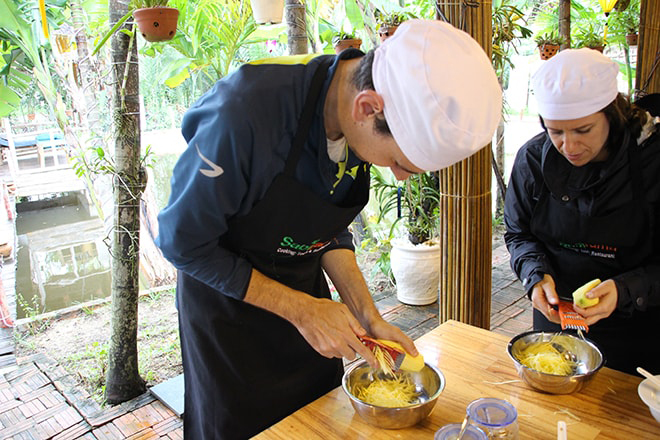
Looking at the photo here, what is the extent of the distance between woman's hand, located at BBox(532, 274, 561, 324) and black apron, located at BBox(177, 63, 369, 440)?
2.68ft

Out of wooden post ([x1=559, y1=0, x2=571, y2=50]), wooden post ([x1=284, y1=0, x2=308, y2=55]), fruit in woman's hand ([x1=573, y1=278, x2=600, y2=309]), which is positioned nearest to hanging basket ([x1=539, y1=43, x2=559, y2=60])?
wooden post ([x1=559, y1=0, x2=571, y2=50])

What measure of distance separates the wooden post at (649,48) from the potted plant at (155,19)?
11.7 feet

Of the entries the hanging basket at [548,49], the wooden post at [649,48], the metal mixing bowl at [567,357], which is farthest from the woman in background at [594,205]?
the hanging basket at [548,49]

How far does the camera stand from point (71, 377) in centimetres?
346

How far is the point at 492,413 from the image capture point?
4.50 feet

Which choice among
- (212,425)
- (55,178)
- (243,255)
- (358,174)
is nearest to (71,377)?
(212,425)

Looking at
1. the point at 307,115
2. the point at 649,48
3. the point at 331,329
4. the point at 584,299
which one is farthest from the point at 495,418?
the point at 649,48

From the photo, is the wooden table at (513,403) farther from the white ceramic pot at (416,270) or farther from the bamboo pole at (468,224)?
the white ceramic pot at (416,270)

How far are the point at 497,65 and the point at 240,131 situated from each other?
4058mm

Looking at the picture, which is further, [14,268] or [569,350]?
[14,268]

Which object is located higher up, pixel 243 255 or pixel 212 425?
pixel 243 255

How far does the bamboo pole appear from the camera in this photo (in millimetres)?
2469

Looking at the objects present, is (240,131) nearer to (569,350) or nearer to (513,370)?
(513,370)

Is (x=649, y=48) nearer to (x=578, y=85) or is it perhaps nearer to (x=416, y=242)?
(x=416, y=242)
